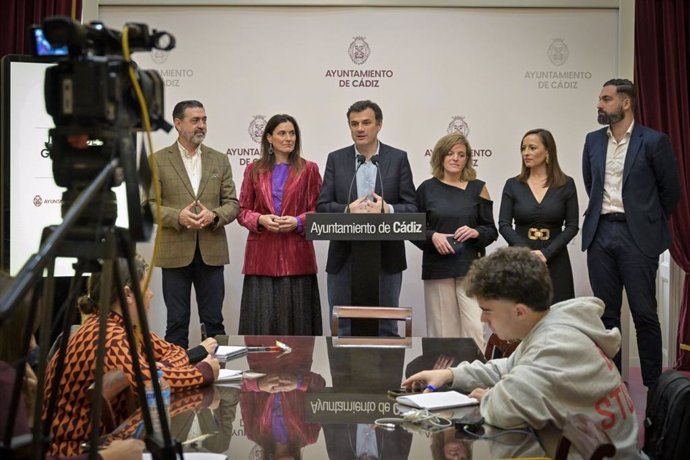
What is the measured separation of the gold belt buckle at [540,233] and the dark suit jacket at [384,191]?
0.75 meters

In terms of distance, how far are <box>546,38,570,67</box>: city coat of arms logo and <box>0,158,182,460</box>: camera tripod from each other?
198 inches

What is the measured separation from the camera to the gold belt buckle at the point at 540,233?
5219mm

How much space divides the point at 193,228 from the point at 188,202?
7.7 inches

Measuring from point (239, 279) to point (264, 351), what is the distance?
116 inches

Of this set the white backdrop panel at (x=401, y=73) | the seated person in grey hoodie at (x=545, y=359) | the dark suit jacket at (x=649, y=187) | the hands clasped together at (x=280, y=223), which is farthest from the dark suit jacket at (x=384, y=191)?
the seated person in grey hoodie at (x=545, y=359)

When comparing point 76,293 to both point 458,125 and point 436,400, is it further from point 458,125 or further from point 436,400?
point 458,125

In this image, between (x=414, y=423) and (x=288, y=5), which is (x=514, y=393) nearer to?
(x=414, y=423)

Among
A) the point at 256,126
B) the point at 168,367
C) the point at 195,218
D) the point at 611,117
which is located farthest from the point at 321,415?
the point at 256,126

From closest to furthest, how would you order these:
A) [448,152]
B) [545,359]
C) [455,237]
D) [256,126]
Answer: [545,359], [455,237], [448,152], [256,126]

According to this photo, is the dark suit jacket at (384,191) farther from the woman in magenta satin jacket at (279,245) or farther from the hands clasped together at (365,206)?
the hands clasped together at (365,206)

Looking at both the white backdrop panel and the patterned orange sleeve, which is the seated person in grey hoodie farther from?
the white backdrop panel

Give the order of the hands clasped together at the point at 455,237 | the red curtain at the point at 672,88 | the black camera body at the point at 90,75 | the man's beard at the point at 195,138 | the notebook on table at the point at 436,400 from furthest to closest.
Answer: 1. the red curtain at the point at 672,88
2. the man's beard at the point at 195,138
3. the hands clasped together at the point at 455,237
4. the notebook on table at the point at 436,400
5. the black camera body at the point at 90,75

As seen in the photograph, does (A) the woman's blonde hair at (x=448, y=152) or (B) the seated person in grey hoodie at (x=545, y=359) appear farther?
(A) the woman's blonde hair at (x=448, y=152)

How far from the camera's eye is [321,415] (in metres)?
2.37
